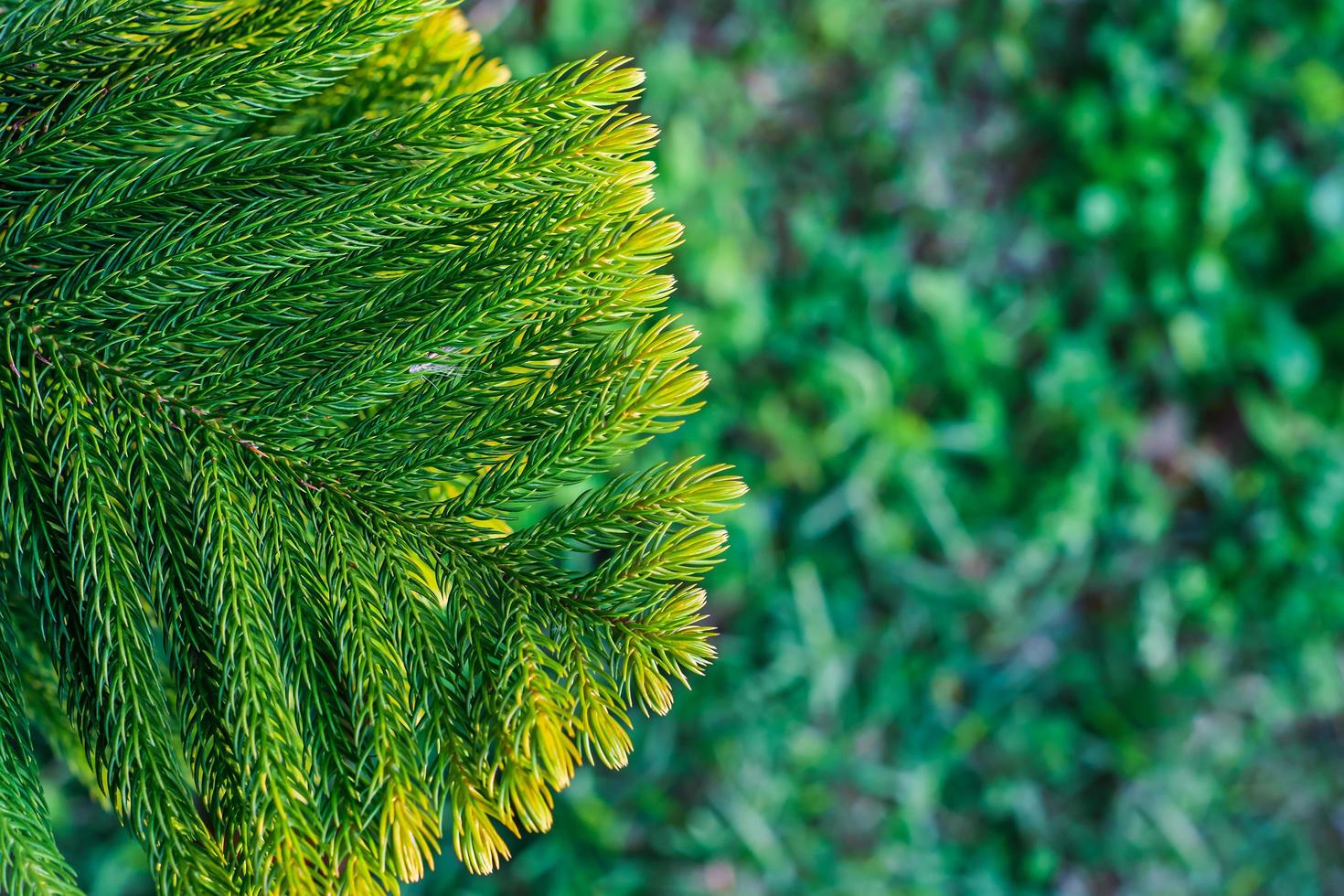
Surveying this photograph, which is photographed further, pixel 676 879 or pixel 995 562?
pixel 995 562

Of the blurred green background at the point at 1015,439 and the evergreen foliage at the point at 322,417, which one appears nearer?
the evergreen foliage at the point at 322,417

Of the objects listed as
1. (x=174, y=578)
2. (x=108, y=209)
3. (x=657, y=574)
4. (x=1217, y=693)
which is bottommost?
(x=1217, y=693)

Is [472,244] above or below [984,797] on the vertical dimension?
above

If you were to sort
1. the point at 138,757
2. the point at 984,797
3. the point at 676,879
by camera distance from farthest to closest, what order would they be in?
the point at 984,797, the point at 676,879, the point at 138,757

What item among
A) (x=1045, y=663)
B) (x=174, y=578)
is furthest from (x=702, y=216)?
(x=174, y=578)

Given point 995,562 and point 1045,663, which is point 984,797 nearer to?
point 1045,663

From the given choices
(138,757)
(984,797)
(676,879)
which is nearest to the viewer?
(138,757)
